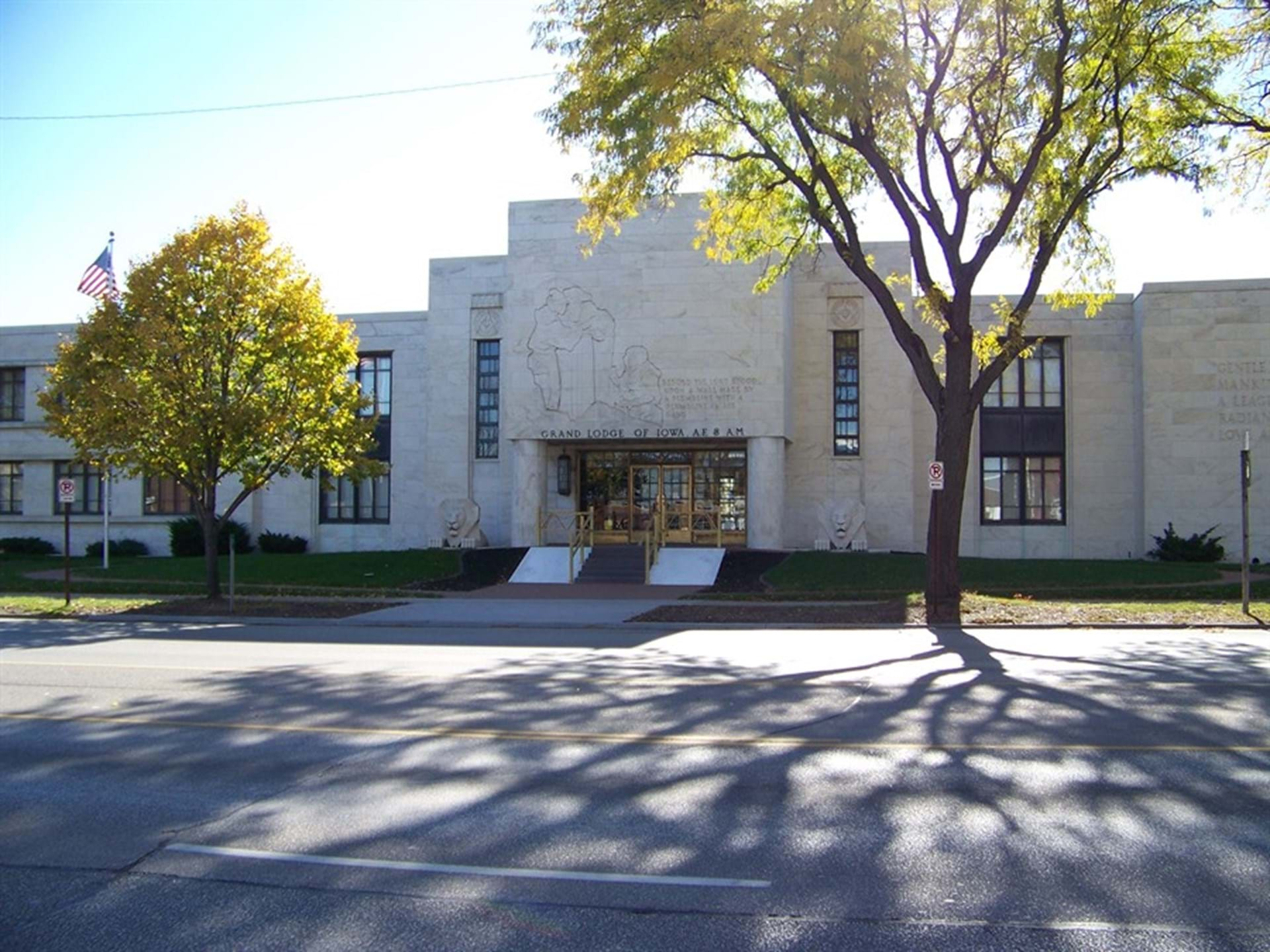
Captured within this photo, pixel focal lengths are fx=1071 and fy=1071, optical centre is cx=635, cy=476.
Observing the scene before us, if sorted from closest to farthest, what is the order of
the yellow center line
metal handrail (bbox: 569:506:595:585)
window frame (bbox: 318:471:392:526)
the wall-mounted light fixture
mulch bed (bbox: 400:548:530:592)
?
the yellow center line
mulch bed (bbox: 400:548:530:592)
metal handrail (bbox: 569:506:595:585)
the wall-mounted light fixture
window frame (bbox: 318:471:392:526)

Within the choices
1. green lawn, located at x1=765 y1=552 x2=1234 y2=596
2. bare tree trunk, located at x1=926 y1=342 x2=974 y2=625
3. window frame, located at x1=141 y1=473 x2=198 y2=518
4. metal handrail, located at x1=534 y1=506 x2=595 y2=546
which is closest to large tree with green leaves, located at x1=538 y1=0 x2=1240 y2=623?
bare tree trunk, located at x1=926 y1=342 x2=974 y2=625

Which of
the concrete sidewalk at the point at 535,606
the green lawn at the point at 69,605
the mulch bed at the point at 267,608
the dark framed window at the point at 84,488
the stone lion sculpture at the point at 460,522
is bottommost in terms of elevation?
the green lawn at the point at 69,605

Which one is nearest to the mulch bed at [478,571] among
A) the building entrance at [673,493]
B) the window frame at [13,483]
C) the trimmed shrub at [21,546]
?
the building entrance at [673,493]

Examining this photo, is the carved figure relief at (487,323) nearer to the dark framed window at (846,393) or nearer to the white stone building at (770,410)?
the white stone building at (770,410)

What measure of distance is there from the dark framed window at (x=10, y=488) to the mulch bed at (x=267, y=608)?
20.4 metres

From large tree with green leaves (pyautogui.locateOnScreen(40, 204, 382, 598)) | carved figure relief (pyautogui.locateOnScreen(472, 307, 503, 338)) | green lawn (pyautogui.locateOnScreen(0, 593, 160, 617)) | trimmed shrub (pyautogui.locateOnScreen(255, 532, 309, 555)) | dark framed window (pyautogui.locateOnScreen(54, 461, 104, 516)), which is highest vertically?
carved figure relief (pyautogui.locateOnScreen(472, 307, 503, 338))

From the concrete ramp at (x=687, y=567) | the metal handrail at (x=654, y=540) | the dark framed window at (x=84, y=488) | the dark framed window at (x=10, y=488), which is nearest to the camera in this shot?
the concrete ramp at (x=687, y=567)

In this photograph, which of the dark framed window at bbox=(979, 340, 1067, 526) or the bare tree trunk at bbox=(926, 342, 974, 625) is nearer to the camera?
the bare tree trunk at bbox=(926, 342, 974, 625)

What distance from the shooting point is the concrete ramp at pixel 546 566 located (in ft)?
93.4

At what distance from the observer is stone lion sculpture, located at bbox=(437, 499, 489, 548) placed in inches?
1313

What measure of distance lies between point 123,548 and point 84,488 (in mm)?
3468

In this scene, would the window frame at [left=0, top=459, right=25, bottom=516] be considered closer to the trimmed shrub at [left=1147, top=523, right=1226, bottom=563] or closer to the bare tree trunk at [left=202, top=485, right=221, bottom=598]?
the bare tree trunk at [left=202, top=485, right=221, bottom=598]

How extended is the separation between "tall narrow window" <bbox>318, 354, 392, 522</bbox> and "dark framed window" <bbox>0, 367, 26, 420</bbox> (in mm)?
12755

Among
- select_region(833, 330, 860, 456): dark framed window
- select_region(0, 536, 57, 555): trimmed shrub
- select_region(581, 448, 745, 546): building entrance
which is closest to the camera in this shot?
select_region(581, 448, 745, 546): building entrance
